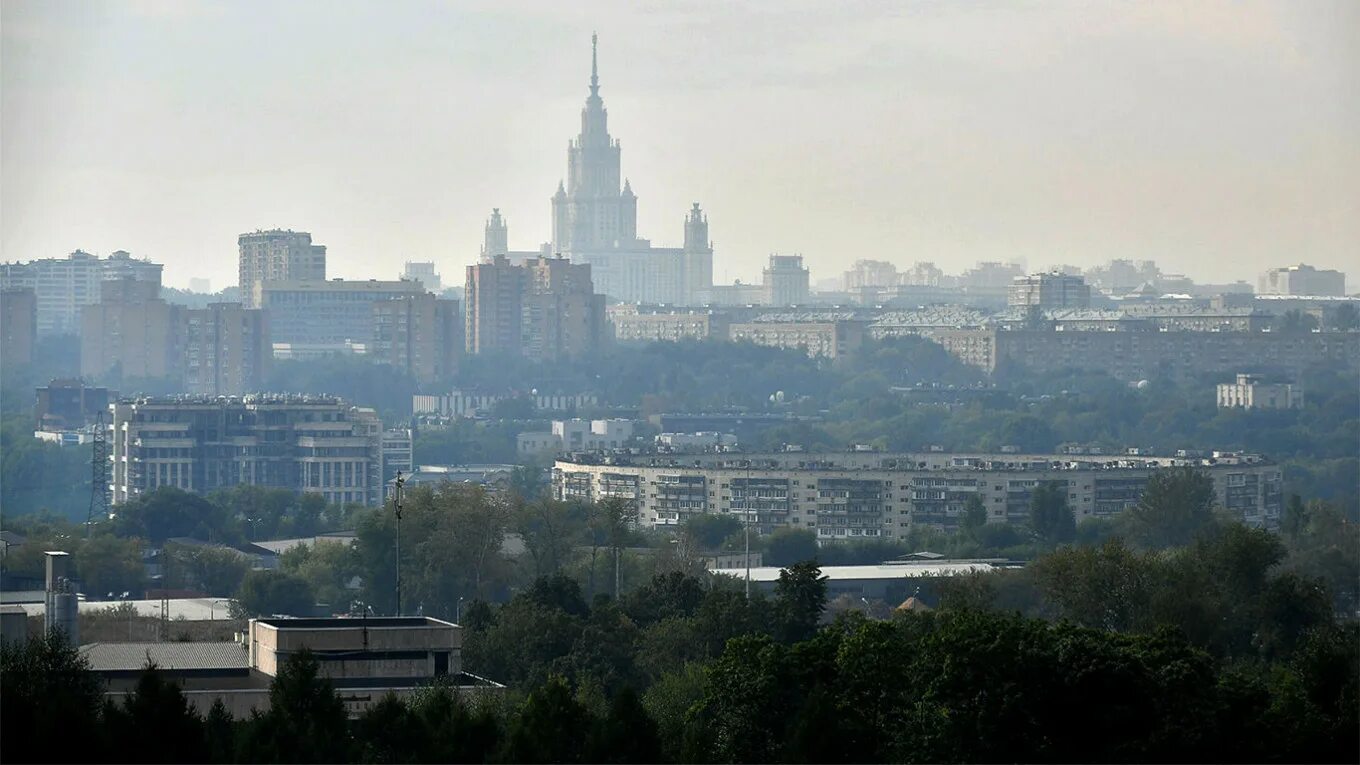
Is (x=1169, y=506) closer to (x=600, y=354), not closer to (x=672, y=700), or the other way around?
(x=672, y=700)

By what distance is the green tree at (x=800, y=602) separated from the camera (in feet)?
79.7

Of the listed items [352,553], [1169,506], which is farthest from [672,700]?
[1169,506]

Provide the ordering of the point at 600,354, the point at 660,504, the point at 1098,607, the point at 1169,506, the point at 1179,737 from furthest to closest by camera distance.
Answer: the point at 600,354
the point at 660,504
the point at 1169,506
the point at 1098,607
the point at 1179,737

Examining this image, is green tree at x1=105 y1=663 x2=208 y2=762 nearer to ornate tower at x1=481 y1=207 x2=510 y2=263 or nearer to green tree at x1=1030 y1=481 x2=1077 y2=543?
green tree at x1=1030 y1=481 x2=1077 y2=543

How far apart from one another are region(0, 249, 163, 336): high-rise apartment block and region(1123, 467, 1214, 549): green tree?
171 feet

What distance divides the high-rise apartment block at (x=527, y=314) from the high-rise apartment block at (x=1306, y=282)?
39.3 metres

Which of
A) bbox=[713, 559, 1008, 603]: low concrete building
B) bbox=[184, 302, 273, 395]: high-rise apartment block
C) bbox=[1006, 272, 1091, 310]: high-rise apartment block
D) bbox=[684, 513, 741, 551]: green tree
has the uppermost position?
bbox=[1006, 272, 1091, 310]: high-rise apartment block

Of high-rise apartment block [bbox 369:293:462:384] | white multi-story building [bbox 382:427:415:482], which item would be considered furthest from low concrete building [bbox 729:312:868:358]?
white multi-story building [bbox 382:427:415:482]

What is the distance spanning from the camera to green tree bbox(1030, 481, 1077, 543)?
138 ft

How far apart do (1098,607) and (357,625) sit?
715cm

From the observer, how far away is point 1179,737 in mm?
17141

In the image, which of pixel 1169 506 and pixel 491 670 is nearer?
pixel 491 670

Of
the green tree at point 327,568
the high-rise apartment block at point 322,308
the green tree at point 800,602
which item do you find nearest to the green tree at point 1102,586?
the green tree at point 800,602

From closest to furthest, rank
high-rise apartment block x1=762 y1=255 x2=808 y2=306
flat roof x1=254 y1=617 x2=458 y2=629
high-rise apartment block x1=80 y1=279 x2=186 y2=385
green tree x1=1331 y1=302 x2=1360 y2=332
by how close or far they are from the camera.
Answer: flat roof x1=254 y1=617 x2=458 y2=629, high-rise apartment block x1=80 y1=279 x2=186 y2=385, green tree x1=1331 y1=302 x2=1360 y2=332, high-rise apartment block x1=762 y1=255 x2=808 y2=306
